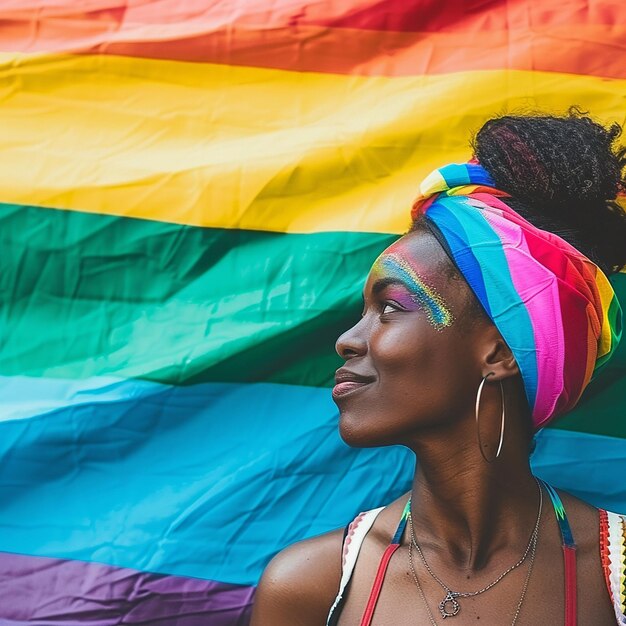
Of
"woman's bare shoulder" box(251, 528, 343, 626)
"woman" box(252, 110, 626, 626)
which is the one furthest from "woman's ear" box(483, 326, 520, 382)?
"woman's bare shoulder" box(251, 528, 343, 626)

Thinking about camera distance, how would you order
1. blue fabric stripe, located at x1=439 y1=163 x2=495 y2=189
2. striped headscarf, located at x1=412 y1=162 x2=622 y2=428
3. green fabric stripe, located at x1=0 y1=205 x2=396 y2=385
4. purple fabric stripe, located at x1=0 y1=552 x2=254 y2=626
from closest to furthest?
striped headscarf, located at x1=412 y1=162 x2=622 y2=428 < blue fabric stripe, located at x1=439 y1=163 x2=495 y2=189 < purple fabric stripe, located at x1=0 y1=552 x2=254 y2=626 < green fabric stripe, located at x1=0 y1=205 x2=396 y2=385

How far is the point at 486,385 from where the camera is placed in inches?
79.7

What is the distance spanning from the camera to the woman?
1.99m

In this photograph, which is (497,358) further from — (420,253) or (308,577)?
(308,577)

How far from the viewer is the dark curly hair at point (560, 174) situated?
2.05 metres

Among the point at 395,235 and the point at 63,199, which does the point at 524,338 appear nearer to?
the point at 395,235

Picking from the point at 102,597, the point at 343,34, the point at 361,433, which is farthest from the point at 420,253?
the point at 102,597

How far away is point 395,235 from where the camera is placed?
8.20 feet

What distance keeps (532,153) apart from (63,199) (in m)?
1.14

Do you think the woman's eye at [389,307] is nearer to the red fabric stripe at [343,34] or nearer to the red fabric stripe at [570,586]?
the red fabric stripe at [570,586]

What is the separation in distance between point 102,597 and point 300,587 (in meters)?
0.49

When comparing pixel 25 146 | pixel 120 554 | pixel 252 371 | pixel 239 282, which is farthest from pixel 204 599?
pixel 25 146

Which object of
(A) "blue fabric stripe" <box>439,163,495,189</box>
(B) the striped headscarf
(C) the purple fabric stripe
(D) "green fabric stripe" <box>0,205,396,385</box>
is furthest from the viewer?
(D) "green fabric stripe" <box>0,205,396,385</box>

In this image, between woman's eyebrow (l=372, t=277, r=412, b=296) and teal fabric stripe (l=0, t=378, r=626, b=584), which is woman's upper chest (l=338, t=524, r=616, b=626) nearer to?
teal fabric stripe (l=0, t=378, r=626, b=584)
